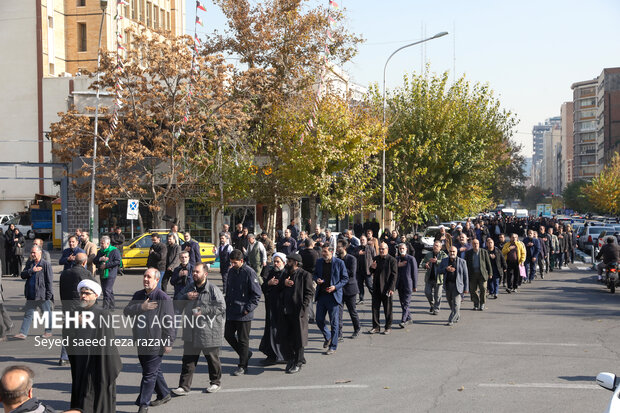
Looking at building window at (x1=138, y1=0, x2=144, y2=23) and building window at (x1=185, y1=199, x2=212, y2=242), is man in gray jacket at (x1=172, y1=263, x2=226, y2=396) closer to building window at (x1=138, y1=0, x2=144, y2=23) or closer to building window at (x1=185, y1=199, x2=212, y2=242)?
building window at (x1=185, y1=199, x2=212, y2=242)

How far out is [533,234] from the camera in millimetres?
22094

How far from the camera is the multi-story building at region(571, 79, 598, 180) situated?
15262 centimetres

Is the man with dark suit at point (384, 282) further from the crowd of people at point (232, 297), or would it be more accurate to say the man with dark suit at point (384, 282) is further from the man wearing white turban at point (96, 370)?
the man wearing white turban at point (96, 370)

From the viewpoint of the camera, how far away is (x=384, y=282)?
43.2ft

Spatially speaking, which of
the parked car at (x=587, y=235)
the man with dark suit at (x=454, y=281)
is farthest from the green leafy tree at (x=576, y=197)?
the man with dark suit at (x=454, y=281)

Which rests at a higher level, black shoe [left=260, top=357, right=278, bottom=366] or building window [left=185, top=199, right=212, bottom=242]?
building window [left=185, top=199, right=212, bottom=242]

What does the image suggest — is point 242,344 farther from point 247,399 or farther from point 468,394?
point 468,394

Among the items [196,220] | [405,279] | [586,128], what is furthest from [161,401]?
[586,128]

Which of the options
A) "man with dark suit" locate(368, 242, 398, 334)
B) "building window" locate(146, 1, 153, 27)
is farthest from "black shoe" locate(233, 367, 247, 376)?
"building window" locate(146, 1, 153, 27)

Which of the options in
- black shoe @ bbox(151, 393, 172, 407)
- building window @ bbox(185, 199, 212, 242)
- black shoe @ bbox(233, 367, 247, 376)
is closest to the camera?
black shoe @ bbox(151, 393, 172, 407)

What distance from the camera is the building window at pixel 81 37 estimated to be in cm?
6419

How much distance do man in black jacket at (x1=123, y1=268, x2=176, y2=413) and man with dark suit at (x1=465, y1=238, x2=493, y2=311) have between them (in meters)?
9.89

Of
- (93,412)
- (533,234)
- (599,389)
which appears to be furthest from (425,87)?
(93,412)

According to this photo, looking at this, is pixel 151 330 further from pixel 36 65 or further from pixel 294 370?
pixel 36 65
